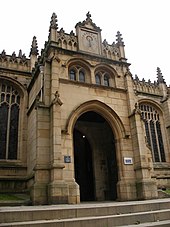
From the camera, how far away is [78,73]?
14617mm

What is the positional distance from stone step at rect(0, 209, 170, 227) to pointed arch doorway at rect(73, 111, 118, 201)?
6.79 meters

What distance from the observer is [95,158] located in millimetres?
16422

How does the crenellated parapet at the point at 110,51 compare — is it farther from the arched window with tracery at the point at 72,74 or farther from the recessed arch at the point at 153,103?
the recessed arch at the point at 153,103

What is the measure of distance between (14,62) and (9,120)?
5170 mm

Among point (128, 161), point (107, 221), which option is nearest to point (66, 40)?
point (128, 161)

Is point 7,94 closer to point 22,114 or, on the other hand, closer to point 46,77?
point 22,114

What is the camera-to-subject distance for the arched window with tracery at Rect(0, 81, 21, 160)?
16078mm

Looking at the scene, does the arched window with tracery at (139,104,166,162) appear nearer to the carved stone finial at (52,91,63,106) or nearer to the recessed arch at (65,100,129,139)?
the recessed arch at (65,100,129,139)

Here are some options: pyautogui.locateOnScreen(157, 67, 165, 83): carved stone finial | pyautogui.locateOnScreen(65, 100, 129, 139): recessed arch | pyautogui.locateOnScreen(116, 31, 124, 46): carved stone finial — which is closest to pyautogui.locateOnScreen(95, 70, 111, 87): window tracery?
pyautogui.locateOnScreen(65, 100, 129, 139): recessed arch

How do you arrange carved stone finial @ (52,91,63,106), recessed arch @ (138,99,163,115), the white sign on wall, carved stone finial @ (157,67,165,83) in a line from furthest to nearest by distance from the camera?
carved stone finial @ (157,67,165,83) < recessed arch @ (138,99,163,115) < the white sign on wall < carved stone finial @ (52,91,63,106)

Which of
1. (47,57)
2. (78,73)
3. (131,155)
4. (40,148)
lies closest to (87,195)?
(131,155)

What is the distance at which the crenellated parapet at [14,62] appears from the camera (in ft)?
60.1

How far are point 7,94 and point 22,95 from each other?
1140 millimetres

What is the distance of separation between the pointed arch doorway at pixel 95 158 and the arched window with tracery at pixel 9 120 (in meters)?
4.67
